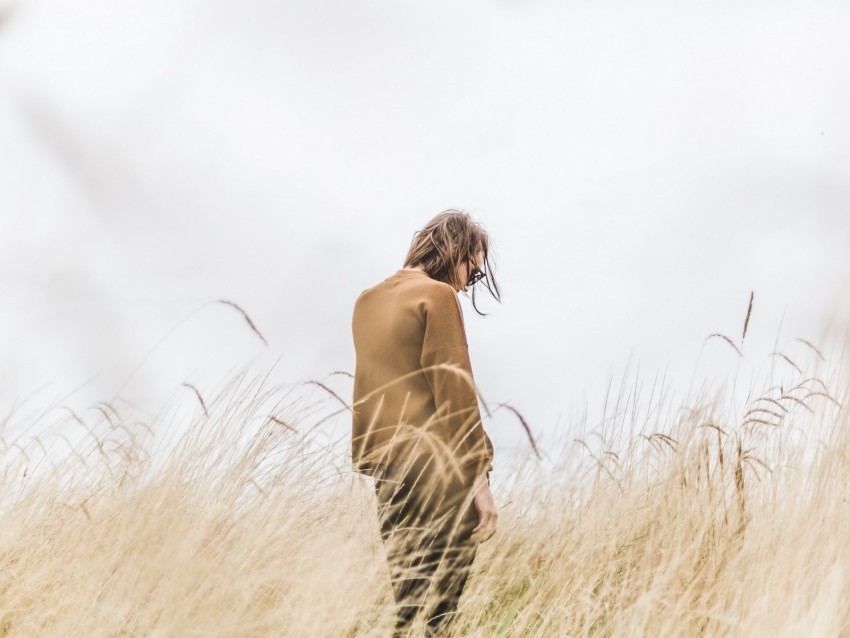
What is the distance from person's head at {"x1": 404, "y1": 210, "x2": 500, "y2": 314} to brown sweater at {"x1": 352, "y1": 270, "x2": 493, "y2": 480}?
0.22 ft

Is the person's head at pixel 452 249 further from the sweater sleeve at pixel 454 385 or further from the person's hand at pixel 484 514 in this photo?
the person's hand at pixel 484 514

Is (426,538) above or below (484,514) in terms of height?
below

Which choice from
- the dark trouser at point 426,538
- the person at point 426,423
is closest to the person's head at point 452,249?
the person at point 426,423

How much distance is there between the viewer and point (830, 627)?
2195mm

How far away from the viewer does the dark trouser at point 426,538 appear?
205cm

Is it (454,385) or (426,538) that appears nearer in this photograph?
(454,385)

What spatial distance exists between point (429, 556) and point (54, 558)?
1265 millimetres

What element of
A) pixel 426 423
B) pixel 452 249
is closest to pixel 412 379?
pixel 426 423

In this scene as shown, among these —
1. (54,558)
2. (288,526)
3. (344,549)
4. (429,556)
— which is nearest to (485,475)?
(429,556)

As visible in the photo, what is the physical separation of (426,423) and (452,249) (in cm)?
48

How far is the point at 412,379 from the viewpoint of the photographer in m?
2.15

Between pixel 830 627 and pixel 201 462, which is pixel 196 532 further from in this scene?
pixel 830 627

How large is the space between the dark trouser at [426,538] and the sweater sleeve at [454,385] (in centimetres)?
8

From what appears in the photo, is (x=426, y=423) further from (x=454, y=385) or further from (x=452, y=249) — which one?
(x=452, y=249)
